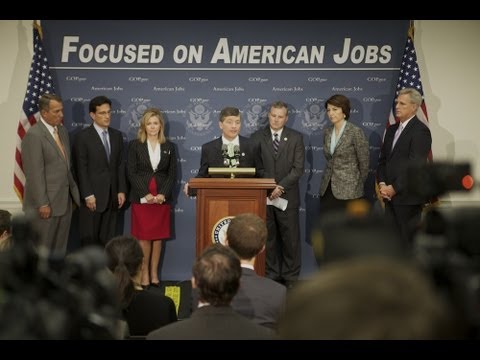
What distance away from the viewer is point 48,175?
6.77 metres

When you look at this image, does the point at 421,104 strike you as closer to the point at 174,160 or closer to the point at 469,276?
the point at 174,160

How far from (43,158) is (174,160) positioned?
4.02 feet

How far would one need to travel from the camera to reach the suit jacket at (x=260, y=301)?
342cm

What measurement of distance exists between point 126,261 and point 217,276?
1058mm

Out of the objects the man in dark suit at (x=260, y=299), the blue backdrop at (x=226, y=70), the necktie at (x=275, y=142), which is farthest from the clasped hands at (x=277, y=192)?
the man in dark suit at (x=260, y=299)

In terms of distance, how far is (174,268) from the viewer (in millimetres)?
7777

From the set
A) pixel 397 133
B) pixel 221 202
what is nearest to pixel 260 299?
pixel 221 202

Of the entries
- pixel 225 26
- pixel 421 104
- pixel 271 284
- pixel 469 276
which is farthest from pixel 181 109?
pixel 469 276

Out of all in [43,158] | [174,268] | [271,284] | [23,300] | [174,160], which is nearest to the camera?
[23,300]

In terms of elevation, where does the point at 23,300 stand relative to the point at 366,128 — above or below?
below

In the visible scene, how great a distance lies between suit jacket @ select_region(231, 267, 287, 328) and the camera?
11.2ft

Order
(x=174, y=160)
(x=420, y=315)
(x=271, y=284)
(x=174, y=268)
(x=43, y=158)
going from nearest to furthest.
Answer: (x=420, y=315)
(x=271, y=284)
(x=43, y=158)
(x=174, y=160)
(x=174, y=268)

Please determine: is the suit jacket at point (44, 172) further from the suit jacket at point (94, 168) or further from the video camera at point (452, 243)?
the video camera at point (452, 243)

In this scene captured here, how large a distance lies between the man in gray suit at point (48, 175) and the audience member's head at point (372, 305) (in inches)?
232
